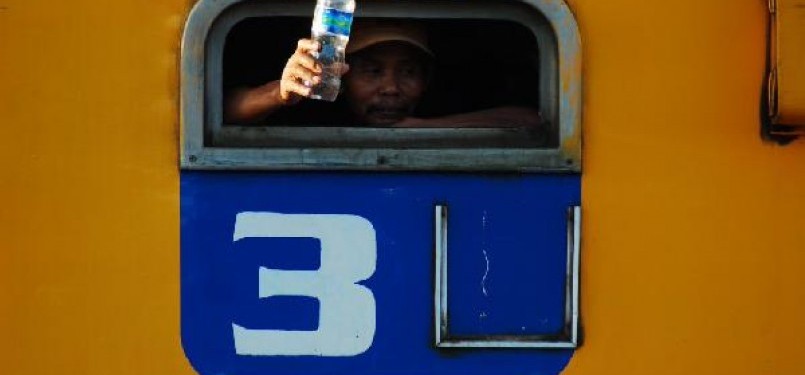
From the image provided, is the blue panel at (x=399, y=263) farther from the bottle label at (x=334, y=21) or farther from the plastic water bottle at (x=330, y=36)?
the bottle label at (x=334, y=21)

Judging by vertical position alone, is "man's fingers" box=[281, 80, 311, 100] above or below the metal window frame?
above

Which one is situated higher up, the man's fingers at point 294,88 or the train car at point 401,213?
the man's fingers at point 294,88

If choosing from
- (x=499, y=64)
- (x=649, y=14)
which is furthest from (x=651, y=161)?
(x=499, y=64)

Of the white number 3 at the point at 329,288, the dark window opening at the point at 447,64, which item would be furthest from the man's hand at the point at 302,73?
the white number 3 at the point at 329,288

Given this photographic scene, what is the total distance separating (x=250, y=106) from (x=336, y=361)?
0.50m

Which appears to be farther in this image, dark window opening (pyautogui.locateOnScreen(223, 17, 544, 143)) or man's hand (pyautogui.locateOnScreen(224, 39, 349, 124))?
dark window opening (pyautogui.locateOnScreen(223, 17, 544, 143))

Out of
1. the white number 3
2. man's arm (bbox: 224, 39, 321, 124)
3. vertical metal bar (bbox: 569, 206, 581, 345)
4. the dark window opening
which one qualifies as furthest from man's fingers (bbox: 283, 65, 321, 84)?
vertical metal bar (bbox: 569, 206, 581, 345)

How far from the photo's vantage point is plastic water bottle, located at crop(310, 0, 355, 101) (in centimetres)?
213

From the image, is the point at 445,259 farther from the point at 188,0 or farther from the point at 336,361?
the point at 188,0

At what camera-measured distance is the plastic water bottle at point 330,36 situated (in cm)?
213

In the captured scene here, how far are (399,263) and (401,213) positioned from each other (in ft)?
0.30

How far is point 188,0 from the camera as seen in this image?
2.21 metres

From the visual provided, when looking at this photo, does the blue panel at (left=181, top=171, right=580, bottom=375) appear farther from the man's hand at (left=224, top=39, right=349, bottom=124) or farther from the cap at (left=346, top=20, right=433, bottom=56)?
the cap at (left=346, top=20, right=433, bottom=56)

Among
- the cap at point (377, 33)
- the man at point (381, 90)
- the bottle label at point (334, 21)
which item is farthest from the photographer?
the cap at point (377, 33)
